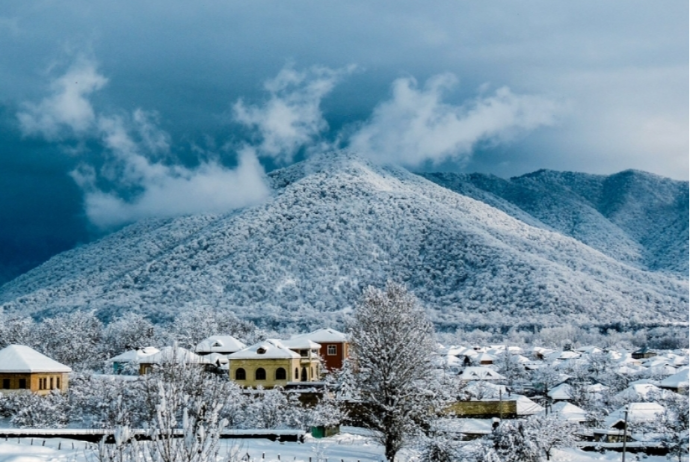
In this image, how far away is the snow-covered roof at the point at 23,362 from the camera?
51250 mm

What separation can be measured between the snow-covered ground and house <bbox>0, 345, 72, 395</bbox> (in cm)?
1633

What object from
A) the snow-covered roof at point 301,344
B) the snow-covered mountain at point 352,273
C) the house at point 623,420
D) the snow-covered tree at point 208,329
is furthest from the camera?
the snow-covered mountain at point 352,273

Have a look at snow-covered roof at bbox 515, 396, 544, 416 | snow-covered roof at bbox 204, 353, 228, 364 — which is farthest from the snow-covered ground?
snow-covered roof at bbox 204, 353, 228, 364

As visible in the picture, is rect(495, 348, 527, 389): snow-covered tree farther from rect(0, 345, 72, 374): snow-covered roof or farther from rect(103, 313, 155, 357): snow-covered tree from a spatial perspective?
rect(0, 345, 72, 374): snow-covered roof

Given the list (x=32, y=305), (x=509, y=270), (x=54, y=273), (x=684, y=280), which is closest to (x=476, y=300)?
(x=509, y=270)

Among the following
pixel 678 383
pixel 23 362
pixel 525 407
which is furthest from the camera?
pixel 678 383

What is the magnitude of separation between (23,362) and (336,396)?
20746 mm

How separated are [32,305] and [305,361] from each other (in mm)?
124140

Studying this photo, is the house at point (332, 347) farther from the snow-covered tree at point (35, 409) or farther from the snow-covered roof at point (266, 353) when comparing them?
the snow-covered tree at point (35, 409)

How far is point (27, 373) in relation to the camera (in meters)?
51.2

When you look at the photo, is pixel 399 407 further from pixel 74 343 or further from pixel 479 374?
pixel 74 343

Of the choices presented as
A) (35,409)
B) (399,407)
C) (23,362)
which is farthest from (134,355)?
(399,407)

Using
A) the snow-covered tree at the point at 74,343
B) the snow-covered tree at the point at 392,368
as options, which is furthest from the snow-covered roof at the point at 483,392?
the snow-covered tree at the point at 74,343

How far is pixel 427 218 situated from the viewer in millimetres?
186250
